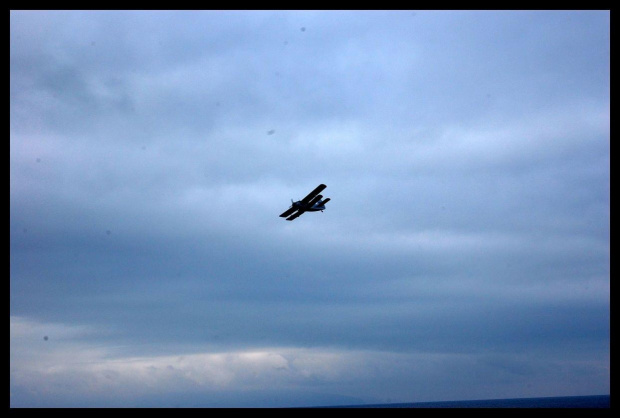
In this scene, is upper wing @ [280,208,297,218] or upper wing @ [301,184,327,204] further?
upper wing @ [280,208,297,218]

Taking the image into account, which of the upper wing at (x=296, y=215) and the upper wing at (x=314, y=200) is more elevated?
the upper wing at (x=314, y=200)

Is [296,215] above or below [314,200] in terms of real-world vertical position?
below

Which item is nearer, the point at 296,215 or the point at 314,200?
the point at 314,200

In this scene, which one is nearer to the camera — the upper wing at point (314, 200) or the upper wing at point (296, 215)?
the upper wing at point (314, 200)

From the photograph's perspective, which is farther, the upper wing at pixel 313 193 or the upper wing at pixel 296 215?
the upper wing at pixel 296 215

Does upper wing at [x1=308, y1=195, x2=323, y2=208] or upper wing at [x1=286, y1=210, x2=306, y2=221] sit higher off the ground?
upper wing at [x1=308, y1=195, x2=323, y2=208]
